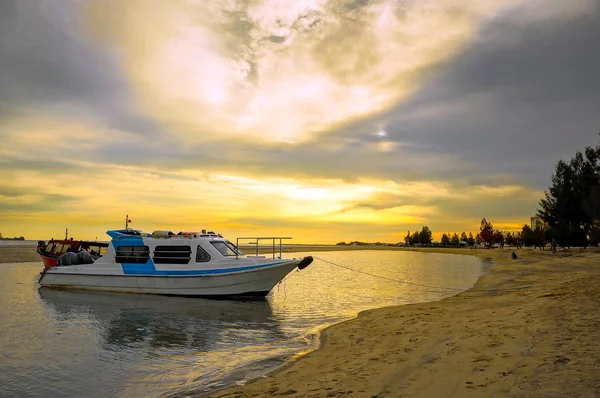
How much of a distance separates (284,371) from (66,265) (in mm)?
20662

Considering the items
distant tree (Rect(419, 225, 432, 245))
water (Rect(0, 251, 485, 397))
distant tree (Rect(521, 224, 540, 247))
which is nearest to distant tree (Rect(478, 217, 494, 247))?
distant tree (Rect(521, 224, 540, 247))

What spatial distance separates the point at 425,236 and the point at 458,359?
596 ft

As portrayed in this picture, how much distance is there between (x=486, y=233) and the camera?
124 meters

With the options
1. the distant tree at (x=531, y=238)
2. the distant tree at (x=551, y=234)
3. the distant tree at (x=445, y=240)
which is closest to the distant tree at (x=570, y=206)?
the distant tree at (x=551, y=234)

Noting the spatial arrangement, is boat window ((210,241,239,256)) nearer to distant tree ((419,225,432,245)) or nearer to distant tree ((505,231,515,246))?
distant tree ((505,231,515,246))

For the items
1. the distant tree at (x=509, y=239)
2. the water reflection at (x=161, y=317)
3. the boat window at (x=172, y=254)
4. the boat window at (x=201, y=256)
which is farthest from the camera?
the distant tree at (x=509, y=239)

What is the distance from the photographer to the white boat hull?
→ 63.5 ft

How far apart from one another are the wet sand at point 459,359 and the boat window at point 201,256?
32.9 ft

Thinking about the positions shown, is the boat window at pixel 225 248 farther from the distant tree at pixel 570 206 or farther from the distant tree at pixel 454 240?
the distant tree at pixel 454 240

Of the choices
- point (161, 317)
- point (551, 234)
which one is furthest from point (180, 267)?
point (551, 234)

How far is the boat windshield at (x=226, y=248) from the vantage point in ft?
67.0

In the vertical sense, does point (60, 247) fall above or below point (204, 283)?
above

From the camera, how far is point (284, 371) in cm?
803

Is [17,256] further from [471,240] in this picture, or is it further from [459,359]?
[471,240]
